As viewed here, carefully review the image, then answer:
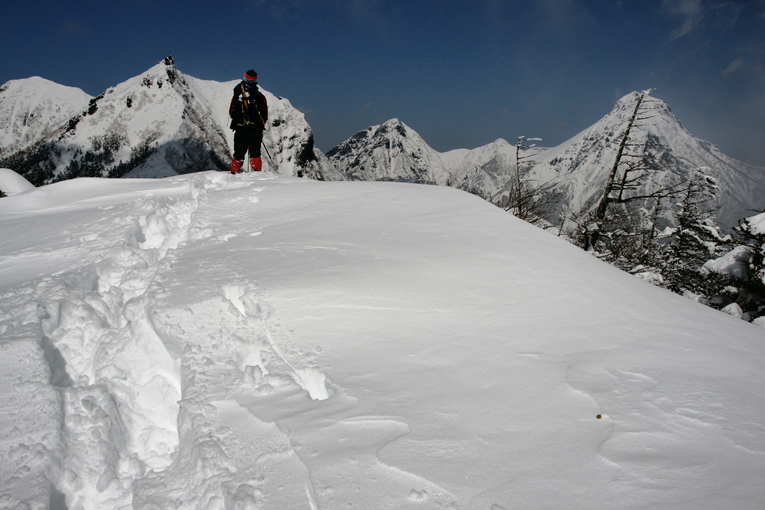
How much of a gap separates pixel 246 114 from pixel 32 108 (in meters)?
151

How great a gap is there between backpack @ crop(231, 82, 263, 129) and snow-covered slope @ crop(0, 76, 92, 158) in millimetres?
129679

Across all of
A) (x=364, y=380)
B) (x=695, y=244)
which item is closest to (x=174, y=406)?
(x=364, y=380)

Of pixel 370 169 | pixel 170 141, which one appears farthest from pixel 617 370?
pixel 370 169

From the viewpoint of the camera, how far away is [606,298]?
113 inches

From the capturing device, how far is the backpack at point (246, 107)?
733 centimetres

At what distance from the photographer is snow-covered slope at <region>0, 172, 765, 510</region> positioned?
1.40 meters

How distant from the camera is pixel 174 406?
6.89 feet

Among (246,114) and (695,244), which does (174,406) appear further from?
(695,244)

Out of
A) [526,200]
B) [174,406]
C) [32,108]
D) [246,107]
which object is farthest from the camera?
[32,108]

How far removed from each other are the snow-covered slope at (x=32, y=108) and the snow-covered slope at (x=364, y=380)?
13474cm

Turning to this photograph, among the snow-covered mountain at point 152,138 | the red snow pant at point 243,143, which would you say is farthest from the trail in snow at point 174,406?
the snow-covered mountain at point 152,138

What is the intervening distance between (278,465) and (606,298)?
264 cm

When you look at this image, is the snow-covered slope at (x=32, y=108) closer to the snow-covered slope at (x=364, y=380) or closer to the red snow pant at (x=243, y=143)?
the red snow pant at (x=243, y=143)

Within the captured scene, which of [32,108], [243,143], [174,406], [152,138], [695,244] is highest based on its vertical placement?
[32,108]
